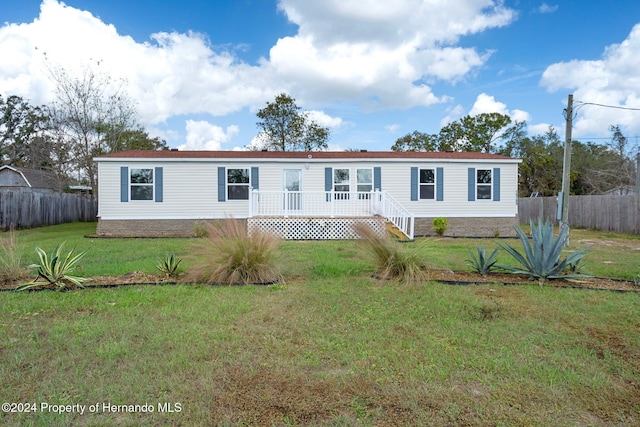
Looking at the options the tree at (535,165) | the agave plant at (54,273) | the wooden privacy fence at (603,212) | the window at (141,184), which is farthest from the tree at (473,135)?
the agave plant at (54,273)

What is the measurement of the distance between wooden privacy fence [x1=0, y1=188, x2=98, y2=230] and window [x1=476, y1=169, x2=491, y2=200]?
17153mm

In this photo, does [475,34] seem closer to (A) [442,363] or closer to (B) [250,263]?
(B) [250,263]

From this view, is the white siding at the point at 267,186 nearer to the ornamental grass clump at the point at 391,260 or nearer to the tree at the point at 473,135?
the ornamental grass clump at the point at 391,260

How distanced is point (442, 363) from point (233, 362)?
5.12ft

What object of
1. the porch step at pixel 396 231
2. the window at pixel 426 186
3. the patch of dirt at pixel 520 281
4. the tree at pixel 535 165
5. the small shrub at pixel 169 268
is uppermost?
the tree at pixel 535 165

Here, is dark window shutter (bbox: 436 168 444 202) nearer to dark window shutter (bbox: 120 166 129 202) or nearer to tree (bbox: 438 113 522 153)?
dark window shutter (bbox: 120 166 129 202)

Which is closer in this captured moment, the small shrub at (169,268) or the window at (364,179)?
the small shrub at (169,268)

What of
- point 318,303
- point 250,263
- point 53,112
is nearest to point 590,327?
point 318,303

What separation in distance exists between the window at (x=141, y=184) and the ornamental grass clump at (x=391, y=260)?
10511mm

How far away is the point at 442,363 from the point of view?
9.27ft

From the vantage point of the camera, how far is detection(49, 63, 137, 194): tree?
1877 centimetres

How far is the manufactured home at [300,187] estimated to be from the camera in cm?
1368

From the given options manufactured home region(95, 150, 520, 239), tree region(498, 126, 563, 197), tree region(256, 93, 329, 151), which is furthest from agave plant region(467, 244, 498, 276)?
tree region(498, 126, 563, 197)

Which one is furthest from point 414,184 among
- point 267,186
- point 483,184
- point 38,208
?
point 38,208
